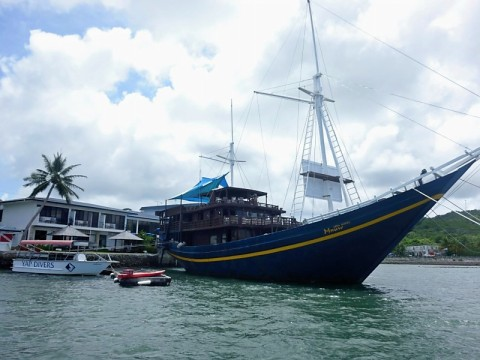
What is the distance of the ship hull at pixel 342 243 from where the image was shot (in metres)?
18.1

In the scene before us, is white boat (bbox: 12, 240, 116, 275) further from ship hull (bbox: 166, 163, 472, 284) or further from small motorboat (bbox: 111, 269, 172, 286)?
ship hull (bbox: 166, 163, 472, 284)

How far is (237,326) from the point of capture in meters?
10.9

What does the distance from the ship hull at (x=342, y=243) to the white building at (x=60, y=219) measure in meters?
22.2

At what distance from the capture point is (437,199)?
699 inches

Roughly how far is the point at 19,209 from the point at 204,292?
35694mm

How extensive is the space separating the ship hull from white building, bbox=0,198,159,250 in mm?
22244

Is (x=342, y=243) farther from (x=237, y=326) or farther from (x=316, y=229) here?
(x=237, y=326)

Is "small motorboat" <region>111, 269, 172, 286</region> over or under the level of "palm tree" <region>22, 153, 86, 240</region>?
under

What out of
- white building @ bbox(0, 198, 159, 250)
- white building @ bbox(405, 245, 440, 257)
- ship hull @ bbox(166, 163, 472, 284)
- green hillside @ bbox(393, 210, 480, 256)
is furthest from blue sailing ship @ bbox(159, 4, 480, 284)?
white building @ bbox(405, 245, 440, 257)

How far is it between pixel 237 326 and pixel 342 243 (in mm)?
9855

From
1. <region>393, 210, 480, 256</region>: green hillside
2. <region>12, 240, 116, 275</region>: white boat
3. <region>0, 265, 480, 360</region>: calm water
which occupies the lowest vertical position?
<region>0, 265, 480, 360</region>: calm water

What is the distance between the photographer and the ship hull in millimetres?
18078

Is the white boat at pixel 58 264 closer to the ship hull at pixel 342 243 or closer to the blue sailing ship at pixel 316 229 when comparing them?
the blue sailing ship at pixel 316 229

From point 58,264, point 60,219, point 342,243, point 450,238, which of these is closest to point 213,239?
point 58,264
